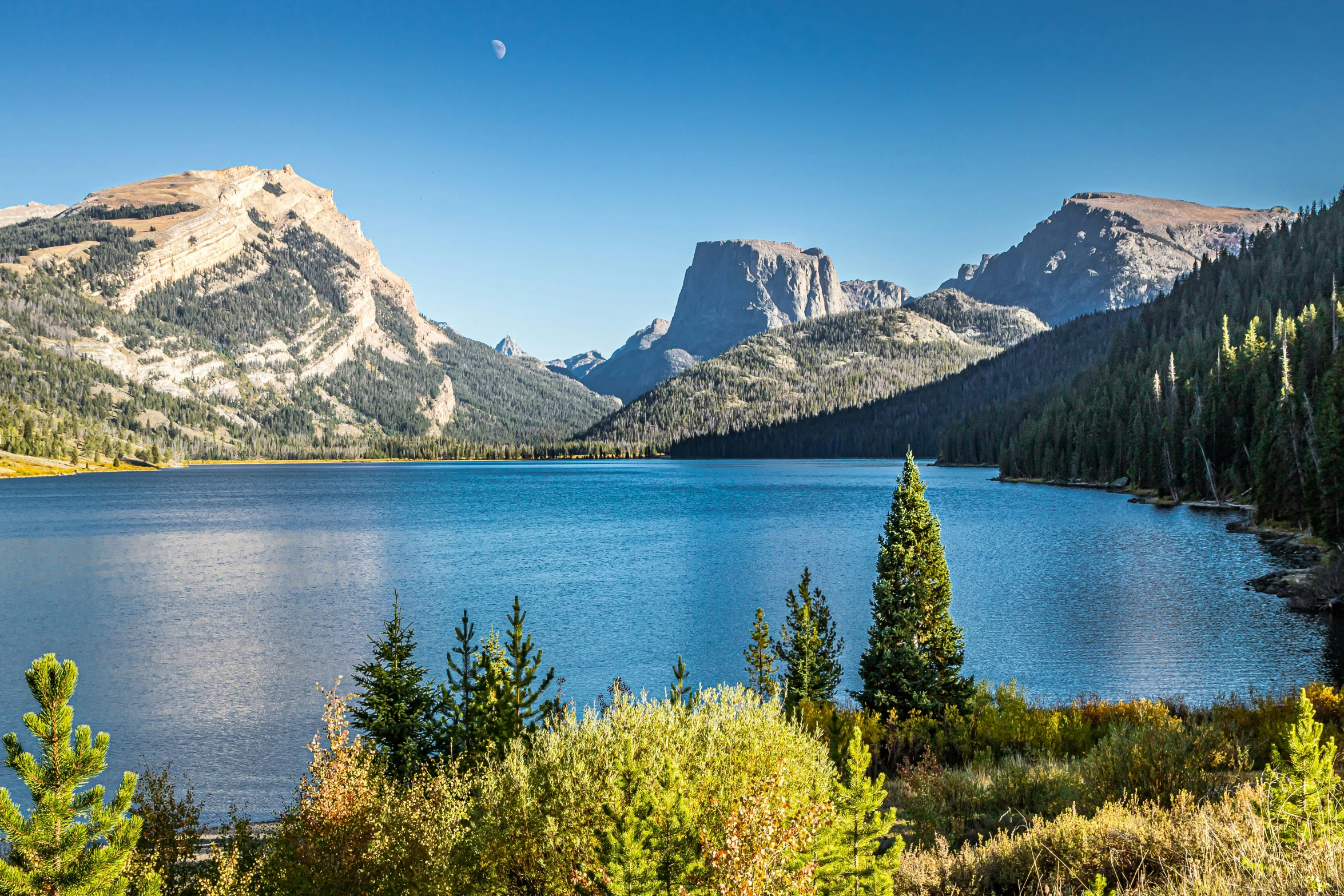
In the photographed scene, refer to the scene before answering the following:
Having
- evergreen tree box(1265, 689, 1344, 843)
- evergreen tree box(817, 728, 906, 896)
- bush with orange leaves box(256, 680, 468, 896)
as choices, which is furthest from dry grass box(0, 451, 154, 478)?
evergreen tree box(1265, 689, 1344, 843)

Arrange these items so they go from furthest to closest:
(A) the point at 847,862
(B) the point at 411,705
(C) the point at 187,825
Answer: (B) the point at 411,705 → (C) the point at 187,825 → (A) the point at 847,862

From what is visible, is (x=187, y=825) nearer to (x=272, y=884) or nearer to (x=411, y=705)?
(x=272, y=884)

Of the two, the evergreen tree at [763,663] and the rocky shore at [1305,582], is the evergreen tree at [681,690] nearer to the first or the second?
the evergreen tree at [763,663]

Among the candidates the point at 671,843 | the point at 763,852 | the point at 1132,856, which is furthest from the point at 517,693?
the point at 1132,856

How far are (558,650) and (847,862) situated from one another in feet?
107

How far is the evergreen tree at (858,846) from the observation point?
7.96 m

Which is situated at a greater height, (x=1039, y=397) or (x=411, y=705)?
(x=1039, y=397)

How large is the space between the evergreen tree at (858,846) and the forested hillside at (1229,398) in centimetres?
5900

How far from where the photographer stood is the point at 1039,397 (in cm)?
19150

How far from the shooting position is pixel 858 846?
26.6ft

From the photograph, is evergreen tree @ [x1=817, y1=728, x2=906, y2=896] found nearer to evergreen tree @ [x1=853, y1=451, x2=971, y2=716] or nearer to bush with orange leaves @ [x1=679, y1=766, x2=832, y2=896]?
bush with orange leaves @ [x1=679, y1=766, x2=832, y2=896]

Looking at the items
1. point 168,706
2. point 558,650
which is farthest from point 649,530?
point 168,706

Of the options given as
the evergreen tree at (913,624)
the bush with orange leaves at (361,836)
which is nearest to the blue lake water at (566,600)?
the bush with orange leaves at (361,836)

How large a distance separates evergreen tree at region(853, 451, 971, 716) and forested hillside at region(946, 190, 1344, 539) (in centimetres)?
4335
